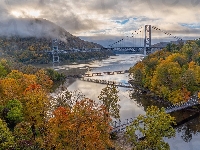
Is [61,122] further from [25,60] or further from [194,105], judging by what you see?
[25,60]

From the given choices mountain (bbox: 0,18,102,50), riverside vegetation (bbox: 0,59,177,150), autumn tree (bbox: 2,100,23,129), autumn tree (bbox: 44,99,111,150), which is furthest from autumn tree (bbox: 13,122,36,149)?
mountain (bbox: 0,18,102,50)

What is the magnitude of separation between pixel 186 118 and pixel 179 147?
5.74 metres

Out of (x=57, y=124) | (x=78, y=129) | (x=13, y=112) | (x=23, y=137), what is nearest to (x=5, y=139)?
(x=23, y=137)

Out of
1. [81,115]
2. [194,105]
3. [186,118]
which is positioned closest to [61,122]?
[81,115]

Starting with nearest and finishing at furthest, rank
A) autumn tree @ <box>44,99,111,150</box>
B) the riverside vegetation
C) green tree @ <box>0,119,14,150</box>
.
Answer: autumn tree @ <box>44,99,111,150</box>, the riverside vegetation, green tree @ <box>0,119,14,150</box>

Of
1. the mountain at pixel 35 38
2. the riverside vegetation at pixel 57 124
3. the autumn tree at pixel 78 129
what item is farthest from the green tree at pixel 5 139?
the mountain at pixel 35 38

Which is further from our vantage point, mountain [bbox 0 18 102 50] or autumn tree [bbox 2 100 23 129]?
mountain [bbox 0 18 102 50]

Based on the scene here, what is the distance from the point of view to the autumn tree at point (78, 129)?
32.8 feet

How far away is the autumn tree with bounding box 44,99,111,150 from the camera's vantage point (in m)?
9.98

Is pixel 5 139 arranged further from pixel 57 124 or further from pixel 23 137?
pixel 57 124

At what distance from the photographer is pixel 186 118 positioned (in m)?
21.8

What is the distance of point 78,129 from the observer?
33.0 feet

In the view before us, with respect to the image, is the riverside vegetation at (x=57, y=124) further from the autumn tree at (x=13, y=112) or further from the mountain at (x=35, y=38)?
the mountain at (x=35, y=38)

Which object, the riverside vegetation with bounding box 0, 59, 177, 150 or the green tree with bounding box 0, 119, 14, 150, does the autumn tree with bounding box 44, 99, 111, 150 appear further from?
A: the green tree with bounding box 0, 119, 14, 150
